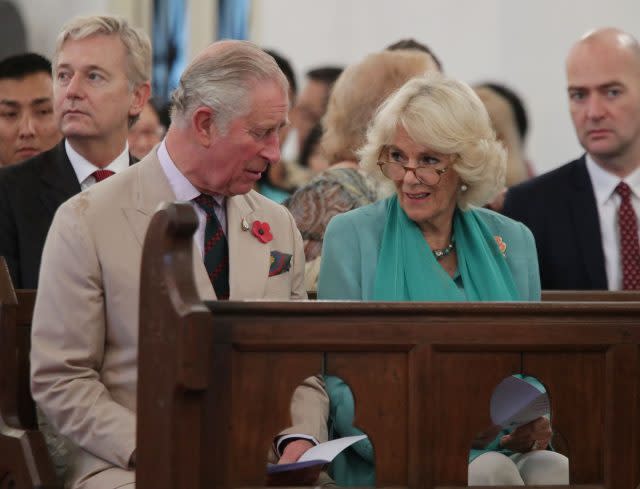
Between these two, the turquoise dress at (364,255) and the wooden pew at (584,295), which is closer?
the turquoise dress at (364,255)

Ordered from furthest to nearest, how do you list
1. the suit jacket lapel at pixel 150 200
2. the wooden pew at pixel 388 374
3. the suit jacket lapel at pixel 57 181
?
the suit jacket lapel at pixel 57 181 < the suit jacket lapel at pixel 150 200 < the wooden pew at pixel 388 374

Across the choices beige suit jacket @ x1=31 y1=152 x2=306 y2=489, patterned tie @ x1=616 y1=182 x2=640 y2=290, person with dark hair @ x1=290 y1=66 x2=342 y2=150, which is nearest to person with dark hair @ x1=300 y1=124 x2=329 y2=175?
person with dark hair @ x1=290 y1=66 x2=342 y2=150

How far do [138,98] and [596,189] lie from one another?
1.82 meters

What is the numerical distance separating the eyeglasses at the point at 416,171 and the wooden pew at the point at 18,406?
1103mm

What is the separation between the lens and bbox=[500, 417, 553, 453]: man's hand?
378 centimetres

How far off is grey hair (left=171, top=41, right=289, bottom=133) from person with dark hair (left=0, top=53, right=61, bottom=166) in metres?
1.93

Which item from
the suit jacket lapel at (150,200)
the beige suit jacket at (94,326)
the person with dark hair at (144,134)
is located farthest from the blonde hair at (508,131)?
the beige suit jacket at (94,326)

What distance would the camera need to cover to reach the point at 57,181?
15.4 feet

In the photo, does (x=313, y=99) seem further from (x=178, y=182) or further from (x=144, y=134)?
(x=178, y=182)

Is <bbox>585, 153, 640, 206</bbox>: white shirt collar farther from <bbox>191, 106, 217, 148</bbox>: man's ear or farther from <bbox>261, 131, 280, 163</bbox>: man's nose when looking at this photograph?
<bbox>191, 106, 217, 148</bbox>: man's ear

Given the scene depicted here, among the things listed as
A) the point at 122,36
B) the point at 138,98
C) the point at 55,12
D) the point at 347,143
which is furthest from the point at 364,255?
the point at 55,12

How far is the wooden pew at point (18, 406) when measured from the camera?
3650 mm

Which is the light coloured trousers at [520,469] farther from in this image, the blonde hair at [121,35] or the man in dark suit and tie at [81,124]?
the blonde hair at [121,35]

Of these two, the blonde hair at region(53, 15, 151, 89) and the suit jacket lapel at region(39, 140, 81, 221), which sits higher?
the blonde hair at region(53, 15, 151, 89)
